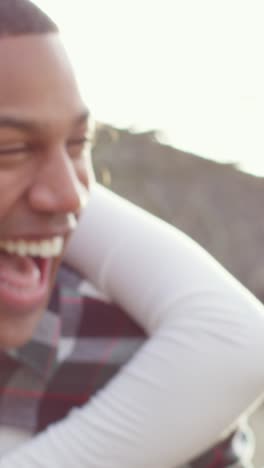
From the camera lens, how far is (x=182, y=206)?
3754 millimetres

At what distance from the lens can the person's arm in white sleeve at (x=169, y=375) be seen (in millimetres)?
1618

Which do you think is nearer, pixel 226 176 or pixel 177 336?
pixel 177 336

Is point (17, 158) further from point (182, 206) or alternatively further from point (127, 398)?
point (182, 206)

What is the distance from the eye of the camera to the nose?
141 centimetres

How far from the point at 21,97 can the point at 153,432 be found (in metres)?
0.65

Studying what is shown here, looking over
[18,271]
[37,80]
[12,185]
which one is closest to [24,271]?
[18,271]

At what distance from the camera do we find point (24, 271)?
4.95 ft

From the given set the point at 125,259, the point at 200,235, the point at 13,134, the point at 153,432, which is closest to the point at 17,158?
the point at 13,134

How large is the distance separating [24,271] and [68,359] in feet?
1.34

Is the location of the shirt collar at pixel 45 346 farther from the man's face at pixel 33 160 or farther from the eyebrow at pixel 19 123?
the eyebrow at pixel 19 123

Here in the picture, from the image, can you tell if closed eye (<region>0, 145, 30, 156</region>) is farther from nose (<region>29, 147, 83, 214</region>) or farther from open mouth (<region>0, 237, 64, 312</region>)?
open mouth (<region>0, 237, 64, 312</region>)

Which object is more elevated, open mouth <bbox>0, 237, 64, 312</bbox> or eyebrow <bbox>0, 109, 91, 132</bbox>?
eyebrow <bbox>0, 109, 91, 132</bbox>

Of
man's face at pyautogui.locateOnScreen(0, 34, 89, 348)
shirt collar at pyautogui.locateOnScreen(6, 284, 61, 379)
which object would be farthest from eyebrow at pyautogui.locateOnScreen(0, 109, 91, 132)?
shirt collar at pyautogui.locateOnScreen(6, 284, 61, 379)

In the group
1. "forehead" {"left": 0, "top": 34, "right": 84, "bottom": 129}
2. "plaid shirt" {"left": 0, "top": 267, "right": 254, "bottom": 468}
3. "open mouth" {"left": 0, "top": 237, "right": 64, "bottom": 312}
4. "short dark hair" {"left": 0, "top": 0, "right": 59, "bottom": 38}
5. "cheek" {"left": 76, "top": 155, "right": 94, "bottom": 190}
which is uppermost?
"short dark hair" {"left": 0, "top": 0, "right": 59, "bottom": 38}
